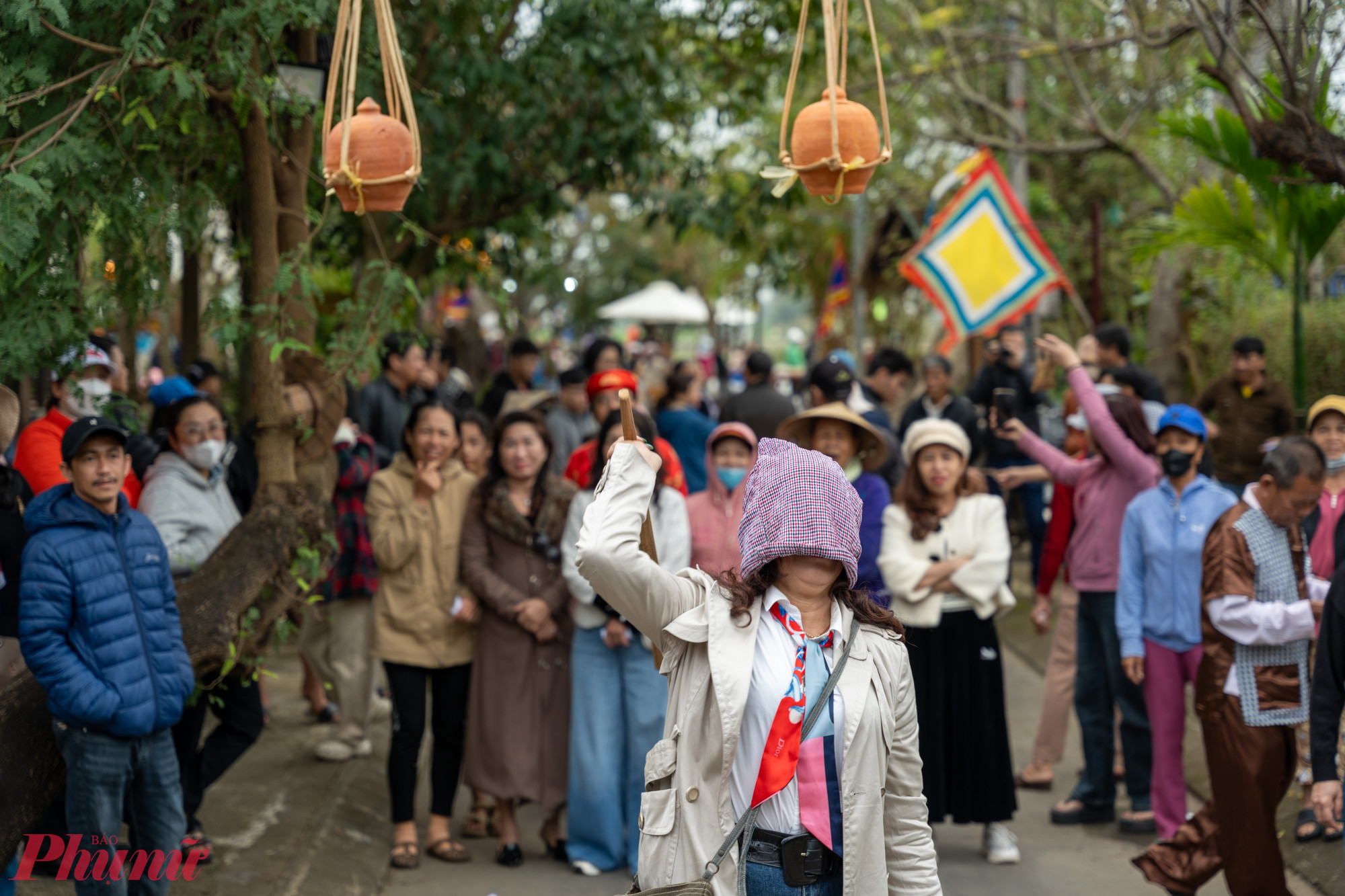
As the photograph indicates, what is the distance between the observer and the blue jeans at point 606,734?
555 cm

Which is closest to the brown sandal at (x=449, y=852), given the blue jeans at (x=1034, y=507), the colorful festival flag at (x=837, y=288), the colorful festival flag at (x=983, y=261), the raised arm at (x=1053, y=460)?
the raised arm at (x=1053, y=460)

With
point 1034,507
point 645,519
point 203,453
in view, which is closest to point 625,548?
point 645,519

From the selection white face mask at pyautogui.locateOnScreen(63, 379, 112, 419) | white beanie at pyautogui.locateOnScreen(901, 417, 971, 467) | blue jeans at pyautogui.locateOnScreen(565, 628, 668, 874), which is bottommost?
blue jeans at pyautogui.locateOnScreen(565, 628, 668, 874)

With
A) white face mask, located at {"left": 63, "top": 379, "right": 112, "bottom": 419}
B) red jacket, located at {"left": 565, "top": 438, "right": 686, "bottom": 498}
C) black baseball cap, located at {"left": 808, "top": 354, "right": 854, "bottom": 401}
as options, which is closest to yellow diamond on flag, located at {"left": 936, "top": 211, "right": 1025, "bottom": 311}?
black baseball cap, located at {"left": 808, "top": 354, "right": 854, "bottom": 401}

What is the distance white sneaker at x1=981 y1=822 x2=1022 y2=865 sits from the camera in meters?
5.62

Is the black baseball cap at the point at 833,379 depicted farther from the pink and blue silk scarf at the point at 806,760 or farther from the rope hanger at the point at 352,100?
the pink and blue silk scarf at the point at 806,760

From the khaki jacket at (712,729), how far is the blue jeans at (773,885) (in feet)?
0.24

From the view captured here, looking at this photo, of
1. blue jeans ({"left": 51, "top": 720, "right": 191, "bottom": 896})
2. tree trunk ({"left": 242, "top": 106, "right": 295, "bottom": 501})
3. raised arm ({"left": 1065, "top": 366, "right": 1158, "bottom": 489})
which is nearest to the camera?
blue jeans ({"left": 51, "top": 720, "right": 191, "bottom": 896})

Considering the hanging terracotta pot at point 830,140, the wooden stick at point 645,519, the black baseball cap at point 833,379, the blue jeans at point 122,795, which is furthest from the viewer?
the black baseball cap at point 833,379

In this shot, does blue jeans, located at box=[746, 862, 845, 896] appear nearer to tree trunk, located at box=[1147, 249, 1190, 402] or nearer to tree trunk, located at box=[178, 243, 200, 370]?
tree trunk, located at box=[178, 243, 200, 370]

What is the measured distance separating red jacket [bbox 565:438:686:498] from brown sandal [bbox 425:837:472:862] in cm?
183

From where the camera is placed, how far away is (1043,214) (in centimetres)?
1655

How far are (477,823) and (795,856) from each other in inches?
142

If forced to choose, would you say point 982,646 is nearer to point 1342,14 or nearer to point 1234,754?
point 1234,754
